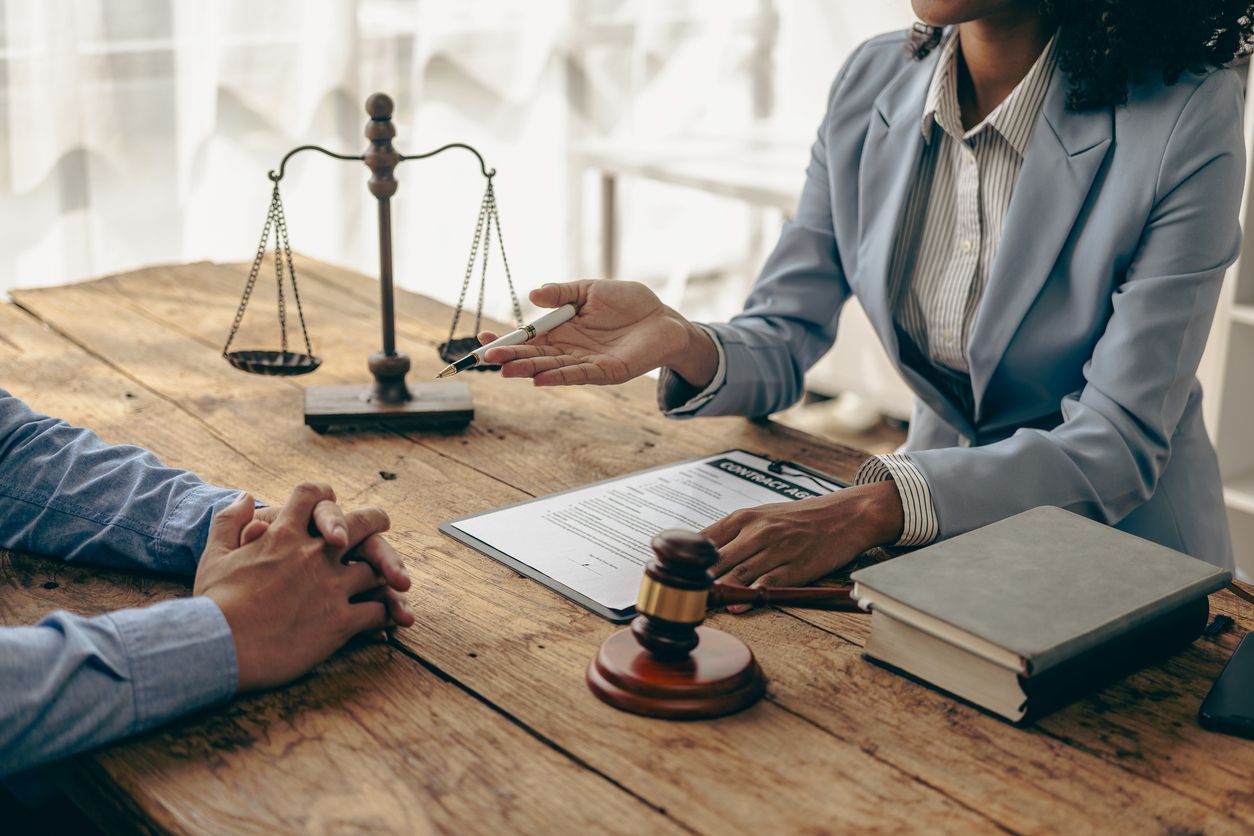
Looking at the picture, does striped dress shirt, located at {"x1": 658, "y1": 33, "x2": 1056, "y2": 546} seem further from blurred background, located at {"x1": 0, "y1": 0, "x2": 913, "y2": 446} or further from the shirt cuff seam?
blurred background, located at {"x1": 0, "y1": 0, "x2": 913, "y2": 446}

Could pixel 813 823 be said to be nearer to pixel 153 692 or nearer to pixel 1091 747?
pixel 1091 747

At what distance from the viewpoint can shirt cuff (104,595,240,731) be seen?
90 cm

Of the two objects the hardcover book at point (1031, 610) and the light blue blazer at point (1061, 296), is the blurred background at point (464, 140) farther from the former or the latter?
the hardcover book at point (1031, 610)

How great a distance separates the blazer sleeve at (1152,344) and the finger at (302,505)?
23.9 inches

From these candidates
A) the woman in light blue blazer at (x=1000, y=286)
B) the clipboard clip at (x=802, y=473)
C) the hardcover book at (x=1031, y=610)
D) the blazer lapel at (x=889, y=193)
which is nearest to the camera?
the hardcover book at (x=1031, y=610)

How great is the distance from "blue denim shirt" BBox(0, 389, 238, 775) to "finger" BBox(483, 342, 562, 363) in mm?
311

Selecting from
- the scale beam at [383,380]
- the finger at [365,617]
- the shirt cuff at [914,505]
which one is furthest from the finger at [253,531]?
the shirt cuff at [914,505]

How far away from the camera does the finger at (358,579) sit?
1029 millimetres

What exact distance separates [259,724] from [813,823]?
40cm

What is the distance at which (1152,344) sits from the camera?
1.35 m

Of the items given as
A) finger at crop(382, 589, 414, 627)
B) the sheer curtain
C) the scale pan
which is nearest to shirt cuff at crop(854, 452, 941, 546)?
finger at crop(382, 589, 414, 627)

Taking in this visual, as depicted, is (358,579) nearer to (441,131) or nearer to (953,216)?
(953,216)

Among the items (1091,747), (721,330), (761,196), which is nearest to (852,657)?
(1091,747)

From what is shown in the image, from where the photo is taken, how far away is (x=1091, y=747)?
904 millimetres
